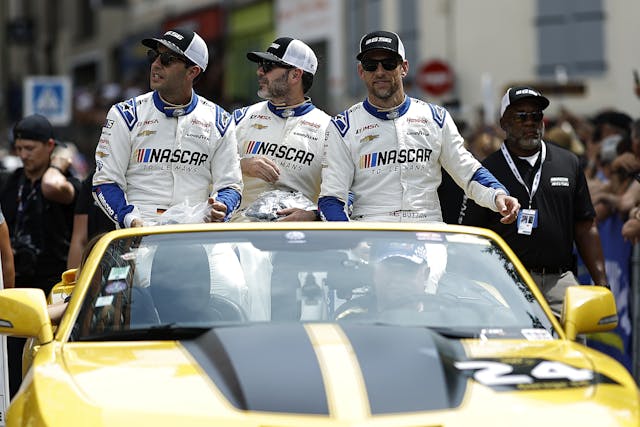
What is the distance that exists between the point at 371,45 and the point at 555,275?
5.60 ft

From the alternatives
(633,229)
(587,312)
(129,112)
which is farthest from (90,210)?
(587,312)

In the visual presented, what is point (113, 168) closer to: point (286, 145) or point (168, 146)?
point (168, 146)

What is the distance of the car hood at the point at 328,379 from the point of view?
15.1 feet

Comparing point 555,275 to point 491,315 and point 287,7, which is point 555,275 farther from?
point 287,7

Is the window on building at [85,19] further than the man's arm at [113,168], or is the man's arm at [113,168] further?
the window on building at [85,19]

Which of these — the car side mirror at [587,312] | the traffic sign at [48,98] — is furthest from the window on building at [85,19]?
the car side mirror at [587,312]

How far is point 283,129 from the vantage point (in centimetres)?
890

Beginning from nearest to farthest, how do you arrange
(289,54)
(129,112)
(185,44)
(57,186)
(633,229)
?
1. (129,112)
2. (185,44)
3. (289,54)
4. (633,229)
5. (57,186)

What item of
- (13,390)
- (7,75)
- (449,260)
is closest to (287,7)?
(7,75)

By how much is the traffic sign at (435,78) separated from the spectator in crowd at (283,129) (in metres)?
19.3

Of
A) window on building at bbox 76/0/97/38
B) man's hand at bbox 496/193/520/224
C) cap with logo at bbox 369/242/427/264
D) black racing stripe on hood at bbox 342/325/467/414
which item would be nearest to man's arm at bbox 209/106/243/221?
man's hand at bbox 496/193/520/224

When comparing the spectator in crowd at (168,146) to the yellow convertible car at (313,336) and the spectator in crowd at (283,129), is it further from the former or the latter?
the yellow convertible car at (313,336)

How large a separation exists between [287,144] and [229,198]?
0.81 m

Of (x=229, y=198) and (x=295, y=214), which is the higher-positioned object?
(x=229, y=198)
